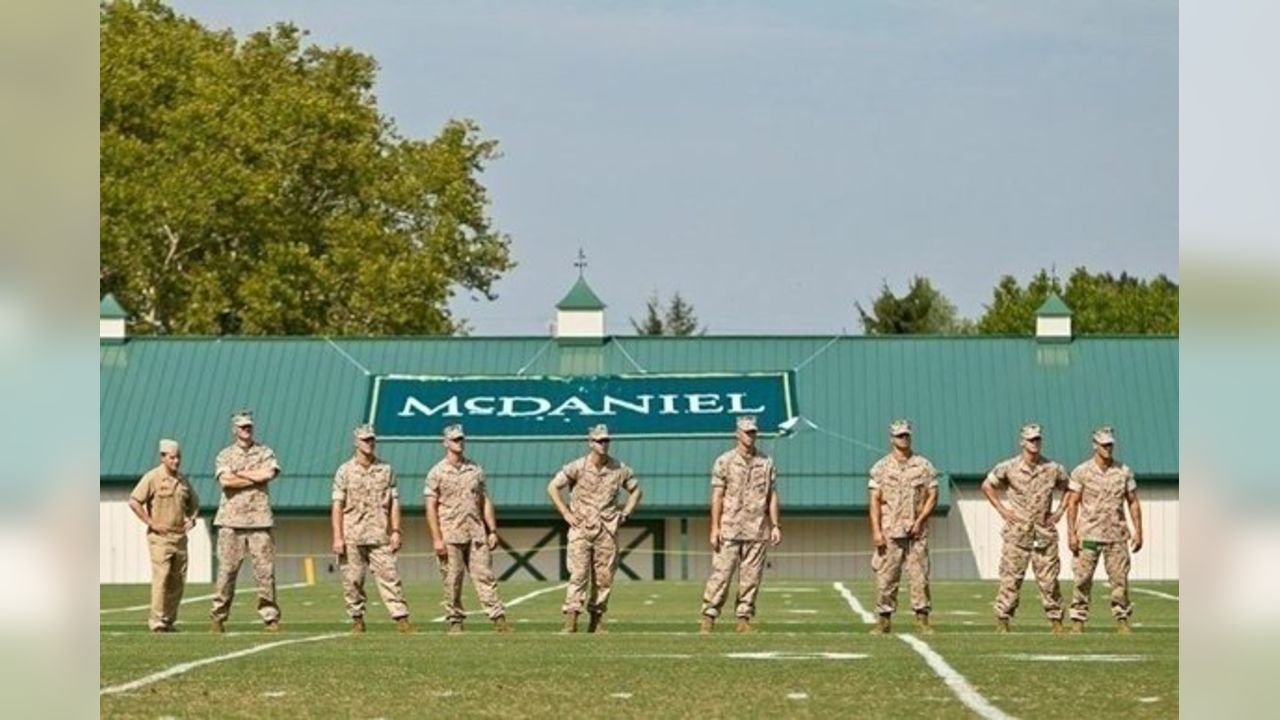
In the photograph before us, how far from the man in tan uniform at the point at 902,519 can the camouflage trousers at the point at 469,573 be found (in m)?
3.46

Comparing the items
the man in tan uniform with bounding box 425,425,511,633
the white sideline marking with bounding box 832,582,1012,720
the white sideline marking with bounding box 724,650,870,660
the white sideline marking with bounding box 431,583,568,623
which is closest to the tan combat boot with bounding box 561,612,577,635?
the man in tan uniform with bounding box 425,425,511,633

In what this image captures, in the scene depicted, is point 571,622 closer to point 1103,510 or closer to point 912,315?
point 1103,510

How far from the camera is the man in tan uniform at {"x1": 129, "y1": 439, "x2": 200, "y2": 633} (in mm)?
24734

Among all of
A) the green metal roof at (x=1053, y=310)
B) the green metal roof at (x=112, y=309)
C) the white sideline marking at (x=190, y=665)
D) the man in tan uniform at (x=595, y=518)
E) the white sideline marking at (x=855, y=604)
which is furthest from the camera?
the green metal roof at (x=112, y=309)

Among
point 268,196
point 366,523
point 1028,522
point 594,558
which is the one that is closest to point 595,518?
point 594,558

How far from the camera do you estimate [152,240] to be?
245 ft

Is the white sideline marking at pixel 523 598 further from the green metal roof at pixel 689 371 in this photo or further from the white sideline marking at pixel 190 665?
the green metal roof at pixel 689 371

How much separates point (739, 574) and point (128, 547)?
35.7 meters

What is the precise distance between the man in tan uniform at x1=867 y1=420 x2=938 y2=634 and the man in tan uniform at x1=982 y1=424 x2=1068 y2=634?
0.66 metres

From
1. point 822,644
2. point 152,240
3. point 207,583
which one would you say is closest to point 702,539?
A: point 207,583

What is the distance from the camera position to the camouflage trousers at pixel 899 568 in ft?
81.0

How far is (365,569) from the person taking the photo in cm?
2561

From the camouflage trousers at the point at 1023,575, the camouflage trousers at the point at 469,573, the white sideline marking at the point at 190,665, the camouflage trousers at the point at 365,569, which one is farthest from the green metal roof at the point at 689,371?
the white sideline marking at the point at 190,665
